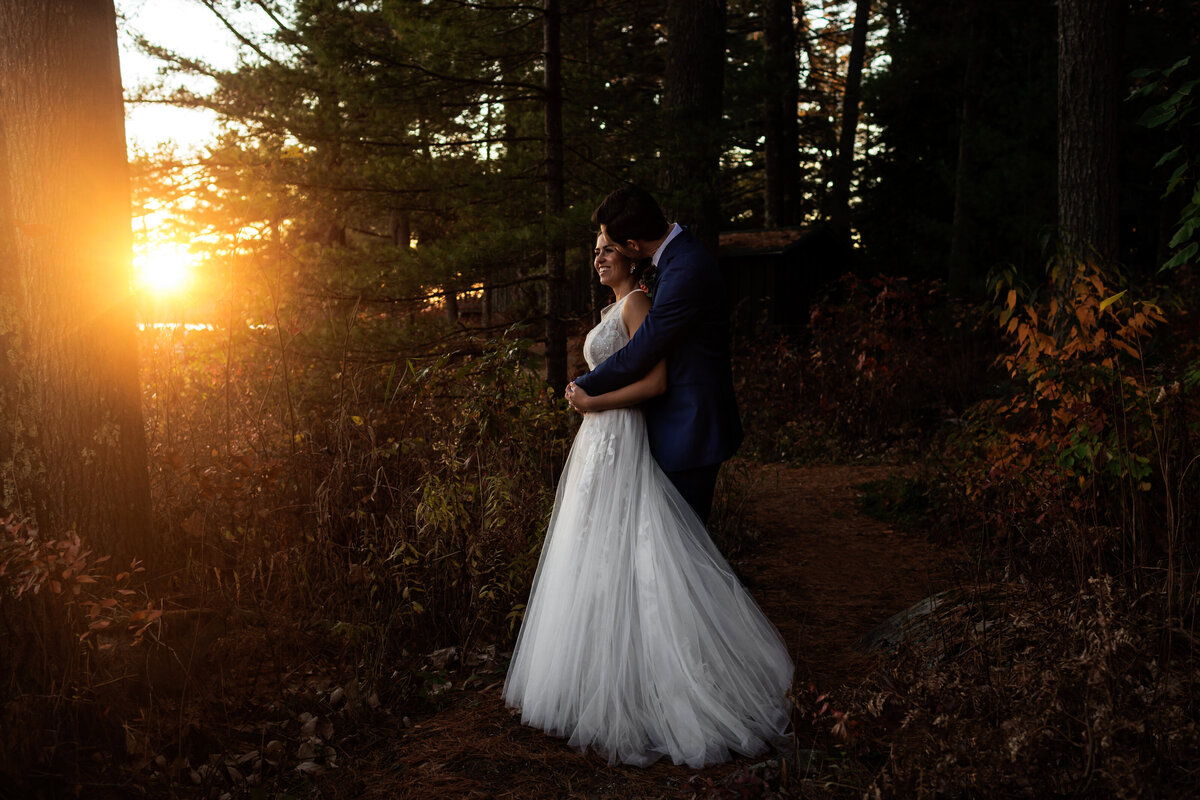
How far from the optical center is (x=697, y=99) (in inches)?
386

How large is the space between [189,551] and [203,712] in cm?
112

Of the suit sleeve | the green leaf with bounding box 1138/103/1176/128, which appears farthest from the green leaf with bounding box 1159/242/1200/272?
the suit sleeve

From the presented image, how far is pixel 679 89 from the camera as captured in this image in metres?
9.82

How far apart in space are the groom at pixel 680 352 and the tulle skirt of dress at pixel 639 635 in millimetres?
140

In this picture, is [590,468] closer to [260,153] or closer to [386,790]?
[386,790]

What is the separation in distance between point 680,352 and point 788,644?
6.48 feet

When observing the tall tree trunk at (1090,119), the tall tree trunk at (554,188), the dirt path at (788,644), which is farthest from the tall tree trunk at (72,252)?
the tall tree trunk at (1090,119)

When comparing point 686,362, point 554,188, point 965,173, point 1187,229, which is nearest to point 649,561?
point 686,362

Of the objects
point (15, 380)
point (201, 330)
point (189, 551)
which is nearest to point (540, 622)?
point (189, 551)

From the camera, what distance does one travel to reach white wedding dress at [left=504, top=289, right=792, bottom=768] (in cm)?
351

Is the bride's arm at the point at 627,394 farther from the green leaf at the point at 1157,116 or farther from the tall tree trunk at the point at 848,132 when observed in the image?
the tall tree trunk at the point at 848,132

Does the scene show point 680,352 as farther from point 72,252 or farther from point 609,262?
point 72,252

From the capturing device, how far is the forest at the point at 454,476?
10.6ft

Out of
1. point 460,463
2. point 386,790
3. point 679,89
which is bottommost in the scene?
point 386,790
